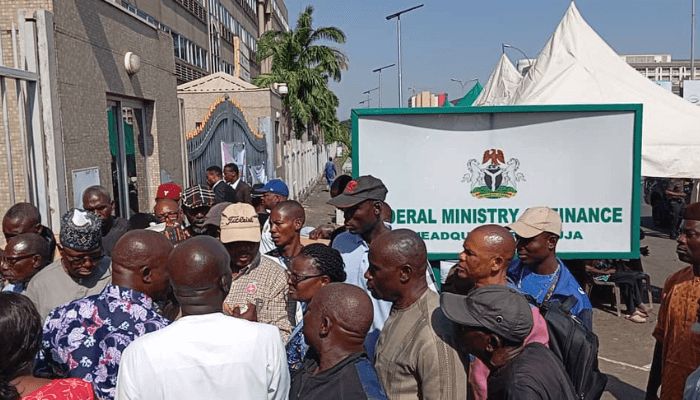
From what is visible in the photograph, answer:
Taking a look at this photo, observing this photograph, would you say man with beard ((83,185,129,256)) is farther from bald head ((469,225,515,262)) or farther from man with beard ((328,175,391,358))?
bald head ((469,225,515,262))

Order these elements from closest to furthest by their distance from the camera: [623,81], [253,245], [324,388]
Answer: [324,388]
[253,245]
[623,81]

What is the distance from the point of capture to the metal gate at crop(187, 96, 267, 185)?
37.4 feet

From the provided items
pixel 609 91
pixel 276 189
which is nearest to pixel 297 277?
pixel 276 189

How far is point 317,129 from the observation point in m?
39.9

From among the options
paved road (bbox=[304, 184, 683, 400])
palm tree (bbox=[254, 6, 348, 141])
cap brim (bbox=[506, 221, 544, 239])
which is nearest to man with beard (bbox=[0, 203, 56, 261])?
cap brim (bbox=[506, 221, 544, 239])

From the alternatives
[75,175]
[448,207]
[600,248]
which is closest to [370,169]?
[448,207]

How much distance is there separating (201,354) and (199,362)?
27mm

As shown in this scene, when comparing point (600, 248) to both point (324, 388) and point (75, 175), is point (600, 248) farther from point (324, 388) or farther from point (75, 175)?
point (75, 175)

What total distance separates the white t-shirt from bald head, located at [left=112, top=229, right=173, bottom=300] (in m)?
0.55

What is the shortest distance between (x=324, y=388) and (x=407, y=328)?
1.55ft

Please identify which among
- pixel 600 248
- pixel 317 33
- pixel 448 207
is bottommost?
pixel 600 248

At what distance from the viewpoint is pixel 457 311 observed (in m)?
2.37

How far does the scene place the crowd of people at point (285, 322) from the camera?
214 centimetres

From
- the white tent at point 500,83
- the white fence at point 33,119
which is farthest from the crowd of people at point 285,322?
the white tent at point 500,83
